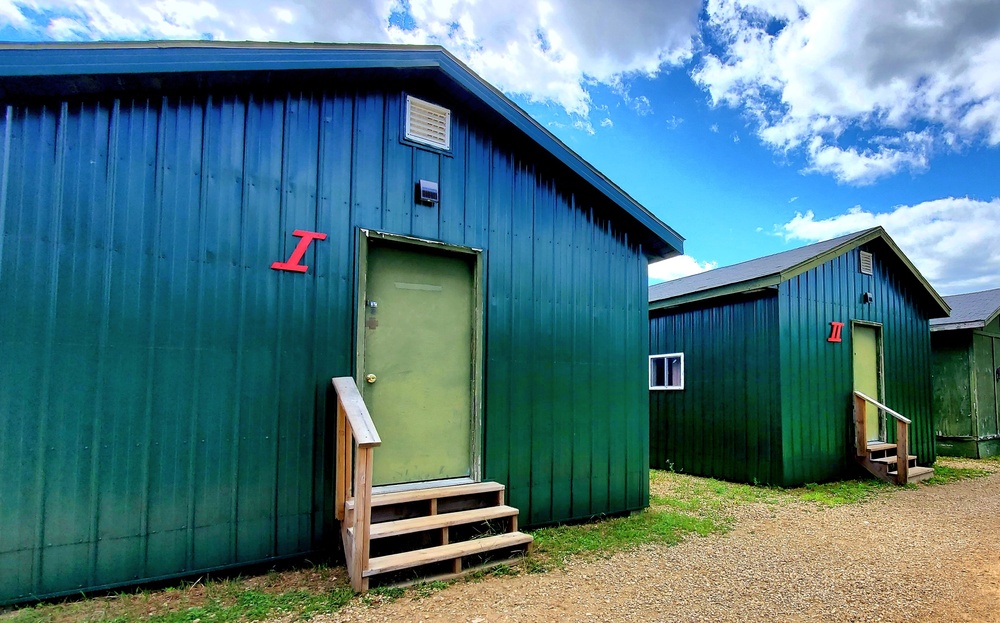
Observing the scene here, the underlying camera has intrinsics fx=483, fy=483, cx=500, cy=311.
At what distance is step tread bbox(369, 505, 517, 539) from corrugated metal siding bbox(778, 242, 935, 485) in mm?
4926

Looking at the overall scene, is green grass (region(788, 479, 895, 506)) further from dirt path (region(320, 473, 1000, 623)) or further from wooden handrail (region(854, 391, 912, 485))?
dirt path (region(320, 473, 1000, 623))

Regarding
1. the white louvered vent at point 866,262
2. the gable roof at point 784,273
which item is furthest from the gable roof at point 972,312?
the white louvered vent at point 866,262

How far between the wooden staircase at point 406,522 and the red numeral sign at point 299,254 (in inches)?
33.6

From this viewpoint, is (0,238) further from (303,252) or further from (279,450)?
(279,450)

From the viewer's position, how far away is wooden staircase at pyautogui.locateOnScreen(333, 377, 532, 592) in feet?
9.61

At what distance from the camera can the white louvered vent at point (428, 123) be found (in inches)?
161

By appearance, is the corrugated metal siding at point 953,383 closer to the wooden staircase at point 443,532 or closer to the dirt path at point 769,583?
the dirt path at point 769,583

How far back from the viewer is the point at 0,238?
2688 millimetres

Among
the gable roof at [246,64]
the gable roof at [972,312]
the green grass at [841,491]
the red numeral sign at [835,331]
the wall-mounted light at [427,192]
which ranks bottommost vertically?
the green grass at [841,491]

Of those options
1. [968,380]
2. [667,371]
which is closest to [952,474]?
[968,380]

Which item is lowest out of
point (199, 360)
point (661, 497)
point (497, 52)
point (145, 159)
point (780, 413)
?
point (661, 497)

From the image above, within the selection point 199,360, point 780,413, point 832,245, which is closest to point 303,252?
point 199,360

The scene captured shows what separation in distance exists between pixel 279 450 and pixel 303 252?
55.2 inches

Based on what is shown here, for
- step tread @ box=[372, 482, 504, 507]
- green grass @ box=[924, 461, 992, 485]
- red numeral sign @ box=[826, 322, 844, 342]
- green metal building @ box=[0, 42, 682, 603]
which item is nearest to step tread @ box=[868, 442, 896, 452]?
green grass @ box=[924, 461, 992, 485]
